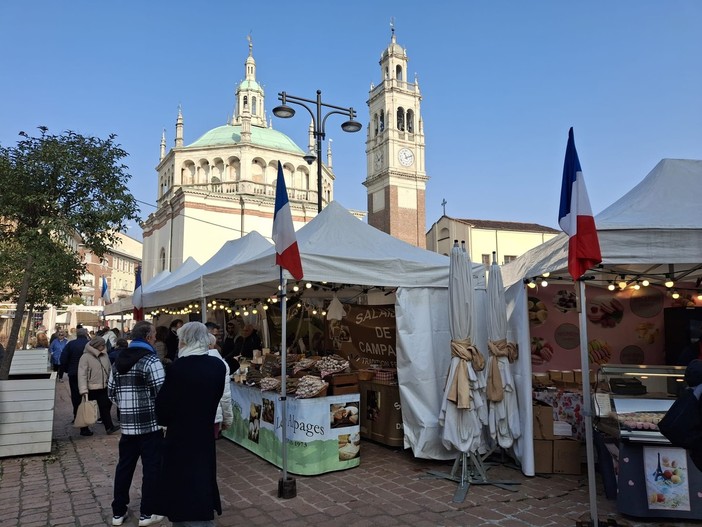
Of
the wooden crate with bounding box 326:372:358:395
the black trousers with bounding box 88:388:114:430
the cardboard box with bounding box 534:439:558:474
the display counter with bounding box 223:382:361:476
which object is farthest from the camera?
the black trousers with bounding box 88:388:114:430

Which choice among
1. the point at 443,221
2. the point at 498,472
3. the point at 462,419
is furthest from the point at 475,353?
the point at 443,221

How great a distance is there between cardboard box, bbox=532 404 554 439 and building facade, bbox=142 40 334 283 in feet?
103

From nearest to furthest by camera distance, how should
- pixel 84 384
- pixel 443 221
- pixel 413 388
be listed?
1. pixel 413 388
2. pixel 84 384
3. pixel 443 221

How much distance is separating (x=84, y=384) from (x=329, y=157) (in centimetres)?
4854

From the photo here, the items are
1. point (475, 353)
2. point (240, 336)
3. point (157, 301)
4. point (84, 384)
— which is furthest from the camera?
point (157, 301)

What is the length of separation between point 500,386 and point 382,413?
204cm

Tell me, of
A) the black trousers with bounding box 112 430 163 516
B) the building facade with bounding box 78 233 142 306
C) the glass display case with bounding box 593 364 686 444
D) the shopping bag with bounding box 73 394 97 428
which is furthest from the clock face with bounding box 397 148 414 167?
the black trousers with bounding box 112 430 163 516

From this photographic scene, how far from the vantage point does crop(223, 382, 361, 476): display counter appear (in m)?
5.96

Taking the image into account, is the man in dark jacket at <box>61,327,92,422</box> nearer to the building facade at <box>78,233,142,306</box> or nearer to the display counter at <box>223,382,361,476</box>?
the display counter at <box>223,382,361,476</box>

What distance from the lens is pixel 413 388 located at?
22.1 feet

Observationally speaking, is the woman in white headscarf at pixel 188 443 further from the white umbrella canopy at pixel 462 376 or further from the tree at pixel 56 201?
the tree at pixel 56 201

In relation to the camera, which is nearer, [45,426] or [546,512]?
[546,512]

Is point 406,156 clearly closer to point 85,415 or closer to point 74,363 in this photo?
point 74,363

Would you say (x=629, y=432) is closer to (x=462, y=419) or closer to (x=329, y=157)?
Result: (x=462, y=419)
